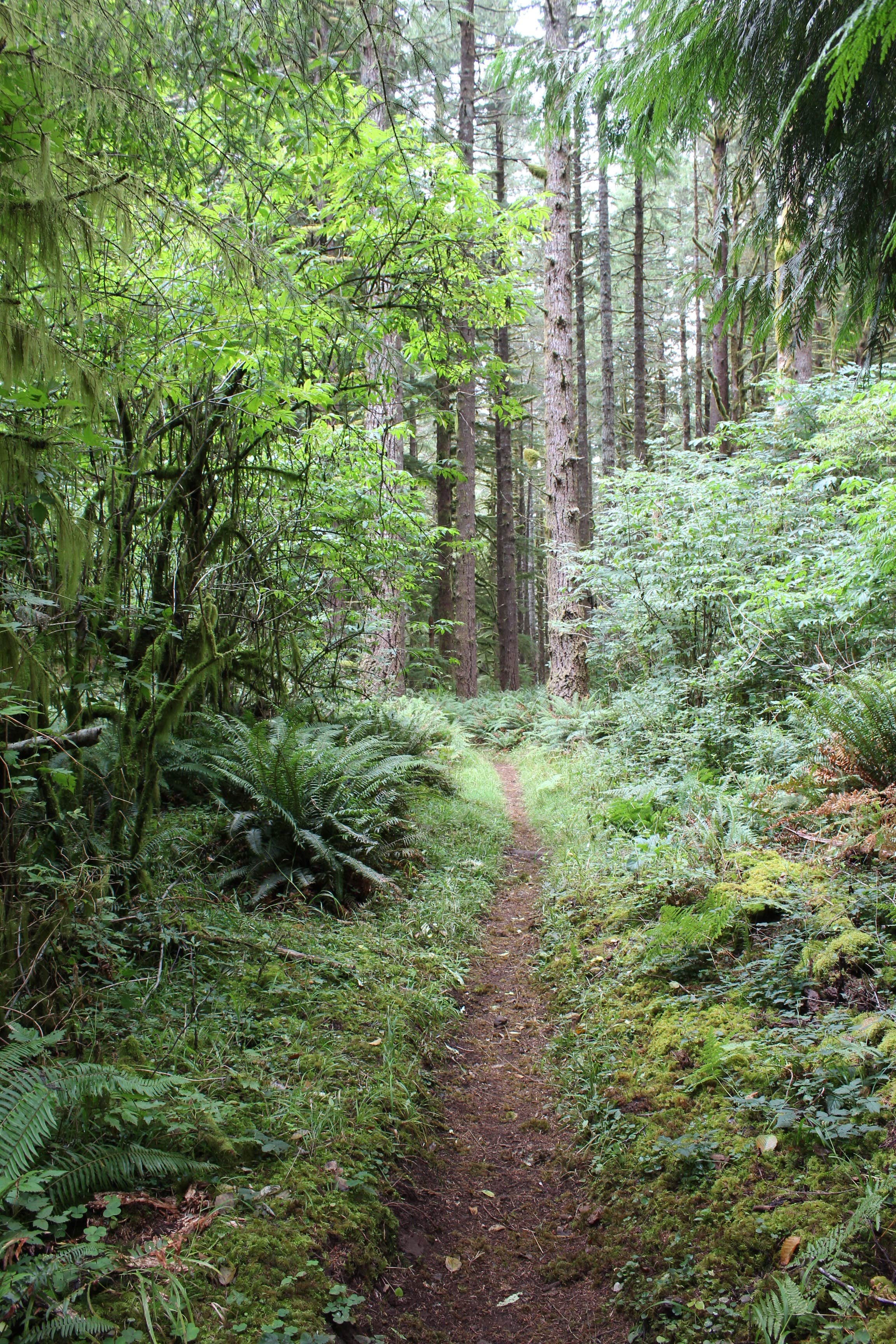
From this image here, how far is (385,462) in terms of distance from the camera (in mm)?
7953

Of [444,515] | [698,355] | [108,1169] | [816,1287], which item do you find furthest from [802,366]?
[108,1169]

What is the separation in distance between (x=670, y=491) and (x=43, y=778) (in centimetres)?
852

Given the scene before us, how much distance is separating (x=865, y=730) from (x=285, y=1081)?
4.01 m

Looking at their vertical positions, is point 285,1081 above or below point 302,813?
below

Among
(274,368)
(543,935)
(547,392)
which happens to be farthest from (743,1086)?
(547,392)

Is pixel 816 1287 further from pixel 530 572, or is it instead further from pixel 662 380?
pixel 530 572

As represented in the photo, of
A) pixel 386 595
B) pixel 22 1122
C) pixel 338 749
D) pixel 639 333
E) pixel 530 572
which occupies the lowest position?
pixel 22 1122

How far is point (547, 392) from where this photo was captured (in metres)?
12.2

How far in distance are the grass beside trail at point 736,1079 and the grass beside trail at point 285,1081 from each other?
847mm

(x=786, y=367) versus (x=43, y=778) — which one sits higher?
(x=786, y=367)

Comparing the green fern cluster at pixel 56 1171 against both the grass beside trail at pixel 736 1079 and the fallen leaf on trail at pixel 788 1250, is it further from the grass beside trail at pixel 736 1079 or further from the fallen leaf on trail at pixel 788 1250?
the fallen leaf on trail at pixel 788 1250

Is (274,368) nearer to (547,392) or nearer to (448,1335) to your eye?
(448,1335)

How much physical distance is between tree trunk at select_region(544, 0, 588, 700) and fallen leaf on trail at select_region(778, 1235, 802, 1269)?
9969 mm

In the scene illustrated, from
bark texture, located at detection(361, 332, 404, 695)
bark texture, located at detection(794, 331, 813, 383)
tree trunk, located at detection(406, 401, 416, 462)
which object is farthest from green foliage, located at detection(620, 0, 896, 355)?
bark texture, located at detection(794, 331, 813, 383)
